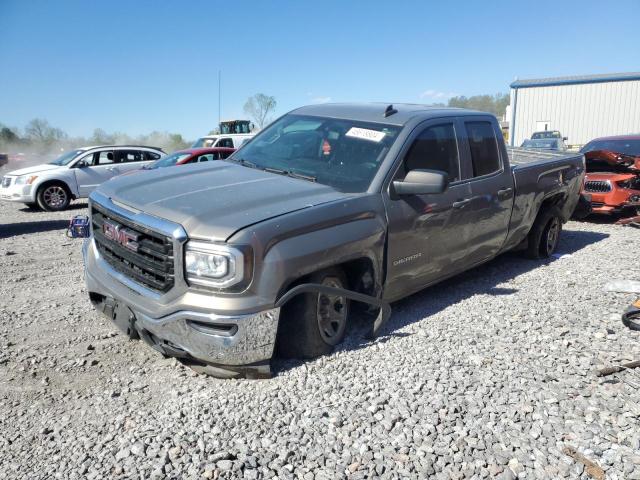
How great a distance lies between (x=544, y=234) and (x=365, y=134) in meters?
3.57

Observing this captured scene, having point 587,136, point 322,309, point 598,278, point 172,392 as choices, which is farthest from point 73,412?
point 587,136

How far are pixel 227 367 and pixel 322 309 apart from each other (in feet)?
2.65

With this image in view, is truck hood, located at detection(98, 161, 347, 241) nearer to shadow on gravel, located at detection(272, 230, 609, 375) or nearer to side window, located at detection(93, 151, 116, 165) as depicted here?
shadow on gravel, located at detection(272, 230, 609, 375)

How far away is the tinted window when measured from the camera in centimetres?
1394

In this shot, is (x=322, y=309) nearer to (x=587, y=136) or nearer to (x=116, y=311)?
(x=116, y=311)

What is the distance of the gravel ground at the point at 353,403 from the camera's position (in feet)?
9.00

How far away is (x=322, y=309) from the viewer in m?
3.84

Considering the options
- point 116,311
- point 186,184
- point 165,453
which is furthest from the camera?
point 186,184

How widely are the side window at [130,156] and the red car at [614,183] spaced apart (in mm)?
11152

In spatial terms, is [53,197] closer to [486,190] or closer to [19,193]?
[19,193]

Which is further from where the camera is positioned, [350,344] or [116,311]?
[350,344]

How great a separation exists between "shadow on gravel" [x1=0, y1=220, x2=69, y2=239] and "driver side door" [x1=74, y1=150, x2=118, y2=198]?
2549 mm

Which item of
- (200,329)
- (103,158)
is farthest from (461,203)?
(103,158)

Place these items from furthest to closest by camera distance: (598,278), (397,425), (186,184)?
(598,278)
(186,184)
(397,425)
